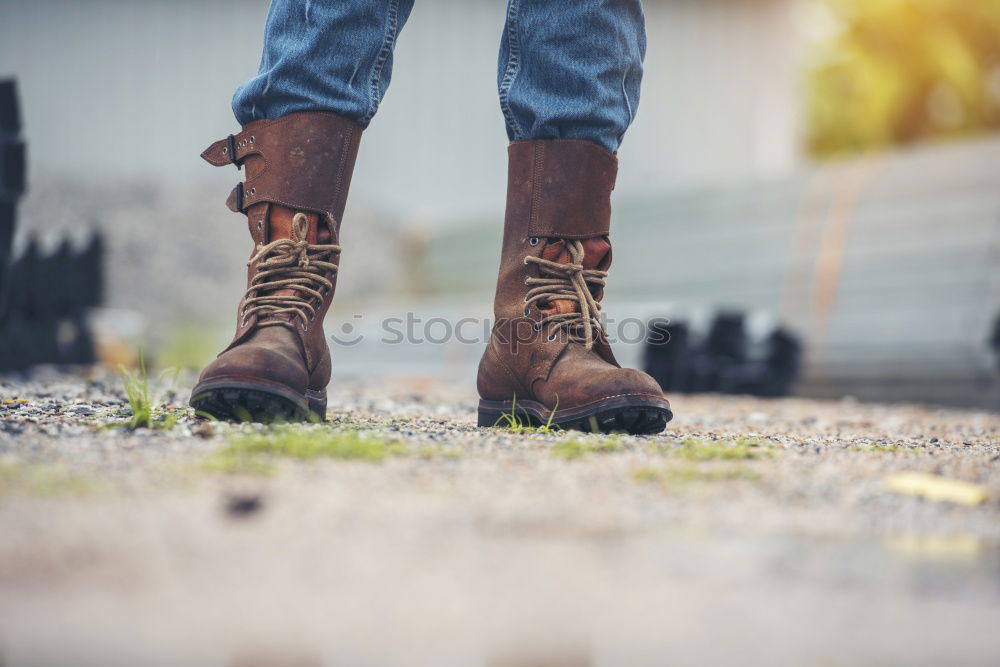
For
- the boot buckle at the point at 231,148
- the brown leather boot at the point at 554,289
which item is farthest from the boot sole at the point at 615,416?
the boot buckle at the point at 231,148

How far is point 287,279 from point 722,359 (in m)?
2.37

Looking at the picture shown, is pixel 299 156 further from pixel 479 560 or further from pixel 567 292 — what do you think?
pixel 479 560

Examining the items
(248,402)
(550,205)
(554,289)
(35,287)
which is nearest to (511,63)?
(550,205)

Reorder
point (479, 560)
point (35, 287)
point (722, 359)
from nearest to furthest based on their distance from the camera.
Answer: point (479, 560) → point (35, 287) → point (722, 359)

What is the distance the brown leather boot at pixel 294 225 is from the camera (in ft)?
5.32

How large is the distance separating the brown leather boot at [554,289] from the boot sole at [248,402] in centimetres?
41

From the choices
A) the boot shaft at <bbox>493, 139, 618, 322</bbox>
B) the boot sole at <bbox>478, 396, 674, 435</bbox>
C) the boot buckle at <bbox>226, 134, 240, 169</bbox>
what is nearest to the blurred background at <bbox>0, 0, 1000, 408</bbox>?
the boot buckle at <bbox>226, 134, 240, 169</bbox>

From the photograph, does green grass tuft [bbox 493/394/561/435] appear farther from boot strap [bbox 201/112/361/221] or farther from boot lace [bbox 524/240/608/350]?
boot strap [bbox 201/112/361/221]

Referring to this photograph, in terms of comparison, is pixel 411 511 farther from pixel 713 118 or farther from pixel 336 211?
pixel 713 118

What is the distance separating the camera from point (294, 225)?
1.64m

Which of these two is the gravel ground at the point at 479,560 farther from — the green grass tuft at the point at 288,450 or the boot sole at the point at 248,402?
the boot sole at the point at 248,402

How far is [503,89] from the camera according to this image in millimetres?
1719

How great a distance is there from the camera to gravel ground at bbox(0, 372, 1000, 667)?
0.71m

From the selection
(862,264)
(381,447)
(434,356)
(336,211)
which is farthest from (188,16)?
(381,447)
